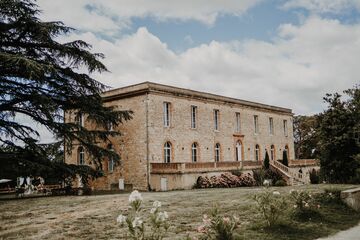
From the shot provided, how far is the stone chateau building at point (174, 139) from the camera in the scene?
26500 mm

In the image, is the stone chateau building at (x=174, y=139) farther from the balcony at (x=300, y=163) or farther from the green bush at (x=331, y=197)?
the green bush at (x=331, y=197)

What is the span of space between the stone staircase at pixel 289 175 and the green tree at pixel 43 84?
17.1 m

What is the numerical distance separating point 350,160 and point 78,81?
13.1 metres

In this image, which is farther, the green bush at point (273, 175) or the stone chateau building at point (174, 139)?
the green bush at point (273, 175)

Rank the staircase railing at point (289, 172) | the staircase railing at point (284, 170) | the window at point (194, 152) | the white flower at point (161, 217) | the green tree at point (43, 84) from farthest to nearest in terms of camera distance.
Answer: the staircase railing at point (289, 172) → the staircase railing at point (284, 170) → the window at point (194, 152) → the green tree at point (43, 84) → the white flower at point (161, 217)

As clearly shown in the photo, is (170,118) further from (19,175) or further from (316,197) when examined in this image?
(316,197)

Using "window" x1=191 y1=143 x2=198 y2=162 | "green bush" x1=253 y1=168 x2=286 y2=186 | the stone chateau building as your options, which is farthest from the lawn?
"green bush" x1=253 y1=168 x2=286 y2=186

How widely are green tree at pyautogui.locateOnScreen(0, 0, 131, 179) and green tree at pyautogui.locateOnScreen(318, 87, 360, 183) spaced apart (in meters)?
10.1

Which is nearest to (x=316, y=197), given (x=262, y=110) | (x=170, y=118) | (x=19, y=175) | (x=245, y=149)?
(x=19, y=175)

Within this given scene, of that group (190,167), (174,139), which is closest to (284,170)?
(174,139)

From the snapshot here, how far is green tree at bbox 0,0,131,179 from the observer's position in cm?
1648

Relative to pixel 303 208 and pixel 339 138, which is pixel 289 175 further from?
pixel 303 208

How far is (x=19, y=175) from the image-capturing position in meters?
18.0

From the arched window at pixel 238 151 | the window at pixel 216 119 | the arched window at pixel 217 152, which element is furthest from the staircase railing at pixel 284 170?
the window at pixel 216 119
